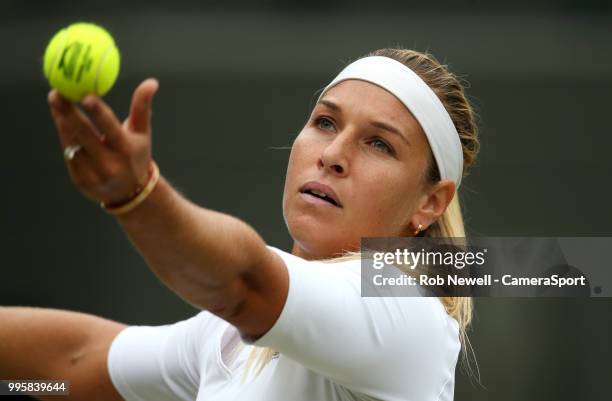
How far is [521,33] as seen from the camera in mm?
5984

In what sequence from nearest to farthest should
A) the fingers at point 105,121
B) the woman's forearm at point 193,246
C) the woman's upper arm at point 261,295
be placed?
1. the fingers at point 105,121
2. the woman's forearm at point 193,246
3. the woman's upper arm at point 261,295

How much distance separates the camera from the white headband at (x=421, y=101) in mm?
2582

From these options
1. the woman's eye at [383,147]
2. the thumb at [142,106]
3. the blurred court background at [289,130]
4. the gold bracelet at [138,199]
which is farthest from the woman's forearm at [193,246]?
the blurred court background at [289,130]

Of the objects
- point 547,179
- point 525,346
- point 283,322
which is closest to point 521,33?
point 547,179

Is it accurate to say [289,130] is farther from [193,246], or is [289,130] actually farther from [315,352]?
[193,246]

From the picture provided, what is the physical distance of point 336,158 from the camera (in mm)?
2438

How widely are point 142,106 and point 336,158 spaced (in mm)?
899

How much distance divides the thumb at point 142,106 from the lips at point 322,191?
85 centimetres

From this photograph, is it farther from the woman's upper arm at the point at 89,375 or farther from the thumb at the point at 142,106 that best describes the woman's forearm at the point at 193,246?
the woman's upper arm at the point at 89,375

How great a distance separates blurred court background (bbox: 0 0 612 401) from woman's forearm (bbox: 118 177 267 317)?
4.06 m

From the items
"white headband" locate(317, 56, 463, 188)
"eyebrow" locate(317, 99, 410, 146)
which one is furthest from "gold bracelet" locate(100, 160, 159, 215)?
"white headband" locate(317, 56, 463, 188)

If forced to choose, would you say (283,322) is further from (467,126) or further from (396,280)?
(467,126)

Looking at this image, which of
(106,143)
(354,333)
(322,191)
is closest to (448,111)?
(322,191)

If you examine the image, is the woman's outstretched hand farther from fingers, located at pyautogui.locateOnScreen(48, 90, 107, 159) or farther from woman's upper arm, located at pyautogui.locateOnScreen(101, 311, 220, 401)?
woman's upper arm, located at pyautogui.locateOnScreen(101, 311, 220, 401)
